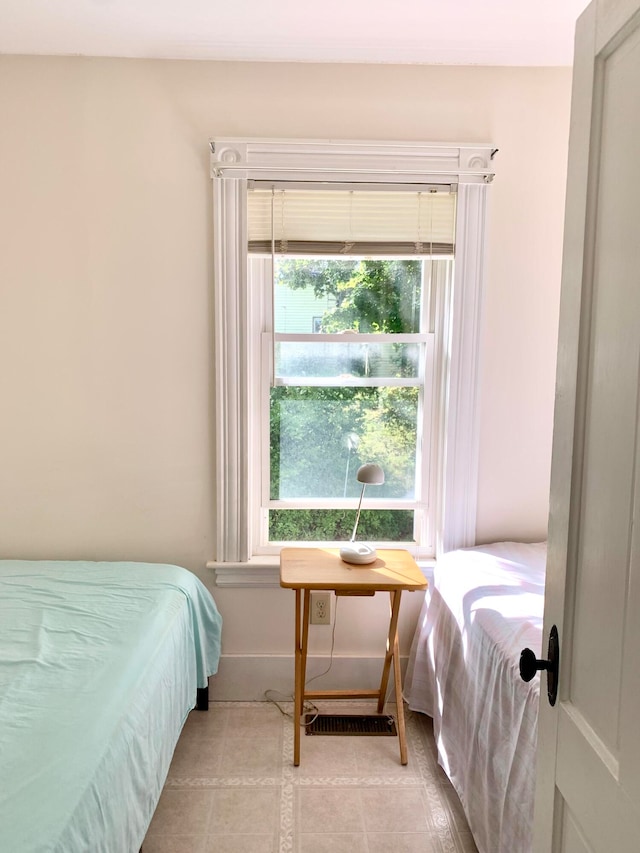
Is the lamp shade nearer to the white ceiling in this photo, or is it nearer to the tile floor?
the tile floor

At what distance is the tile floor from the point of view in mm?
1855

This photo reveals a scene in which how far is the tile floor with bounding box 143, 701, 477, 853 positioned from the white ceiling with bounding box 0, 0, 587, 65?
2.65 meters

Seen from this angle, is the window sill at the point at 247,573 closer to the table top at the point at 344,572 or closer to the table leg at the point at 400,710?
the table top at the point at 344,572

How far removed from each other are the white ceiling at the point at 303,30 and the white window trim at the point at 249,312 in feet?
1.09

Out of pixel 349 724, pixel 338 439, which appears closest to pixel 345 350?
pixel 338 439

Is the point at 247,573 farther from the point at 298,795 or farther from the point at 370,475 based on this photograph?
the point at 298,795

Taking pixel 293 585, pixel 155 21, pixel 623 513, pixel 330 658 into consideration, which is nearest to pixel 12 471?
pixel 293 585

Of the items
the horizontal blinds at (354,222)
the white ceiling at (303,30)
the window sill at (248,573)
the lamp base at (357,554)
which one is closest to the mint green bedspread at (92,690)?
the window sill at (248,573)

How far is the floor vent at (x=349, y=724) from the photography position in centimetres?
238

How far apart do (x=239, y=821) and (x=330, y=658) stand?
795 mm

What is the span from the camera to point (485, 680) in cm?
179

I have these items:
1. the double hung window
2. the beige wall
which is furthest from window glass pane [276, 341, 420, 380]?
the beige wall

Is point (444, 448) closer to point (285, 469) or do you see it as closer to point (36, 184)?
point (285, 469)

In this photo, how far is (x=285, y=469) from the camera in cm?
265
